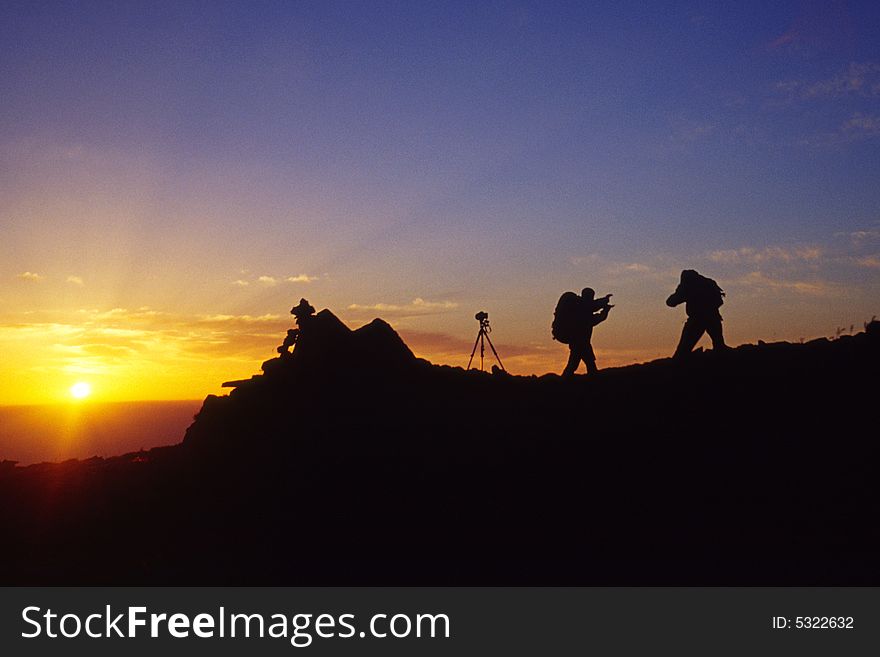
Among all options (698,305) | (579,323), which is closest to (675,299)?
(698,305)

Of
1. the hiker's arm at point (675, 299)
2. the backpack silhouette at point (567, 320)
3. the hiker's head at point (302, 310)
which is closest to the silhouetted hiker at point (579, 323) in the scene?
the backpack silhouette at point (567, 320)

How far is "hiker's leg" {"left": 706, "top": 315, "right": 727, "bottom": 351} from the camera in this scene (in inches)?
800

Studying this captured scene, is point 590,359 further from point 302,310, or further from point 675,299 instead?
point 302,310

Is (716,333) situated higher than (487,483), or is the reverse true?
(716,333)

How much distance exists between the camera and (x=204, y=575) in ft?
50.4

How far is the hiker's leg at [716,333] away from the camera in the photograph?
20328mm

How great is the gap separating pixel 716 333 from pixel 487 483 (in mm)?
8756

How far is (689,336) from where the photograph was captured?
2069cm

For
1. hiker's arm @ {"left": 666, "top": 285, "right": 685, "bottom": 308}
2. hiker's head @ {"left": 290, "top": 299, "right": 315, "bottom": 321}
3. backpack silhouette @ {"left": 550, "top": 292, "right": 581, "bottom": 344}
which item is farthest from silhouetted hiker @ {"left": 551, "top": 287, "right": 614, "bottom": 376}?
hiker's head @ {"left": 290, "top": 299, "right": 315, "bottom": 321}

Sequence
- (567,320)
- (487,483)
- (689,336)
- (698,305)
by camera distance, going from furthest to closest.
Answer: (567,320)
(689,336)
(698,305)
(487,483)

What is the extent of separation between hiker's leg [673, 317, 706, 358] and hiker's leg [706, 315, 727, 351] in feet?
0.64
